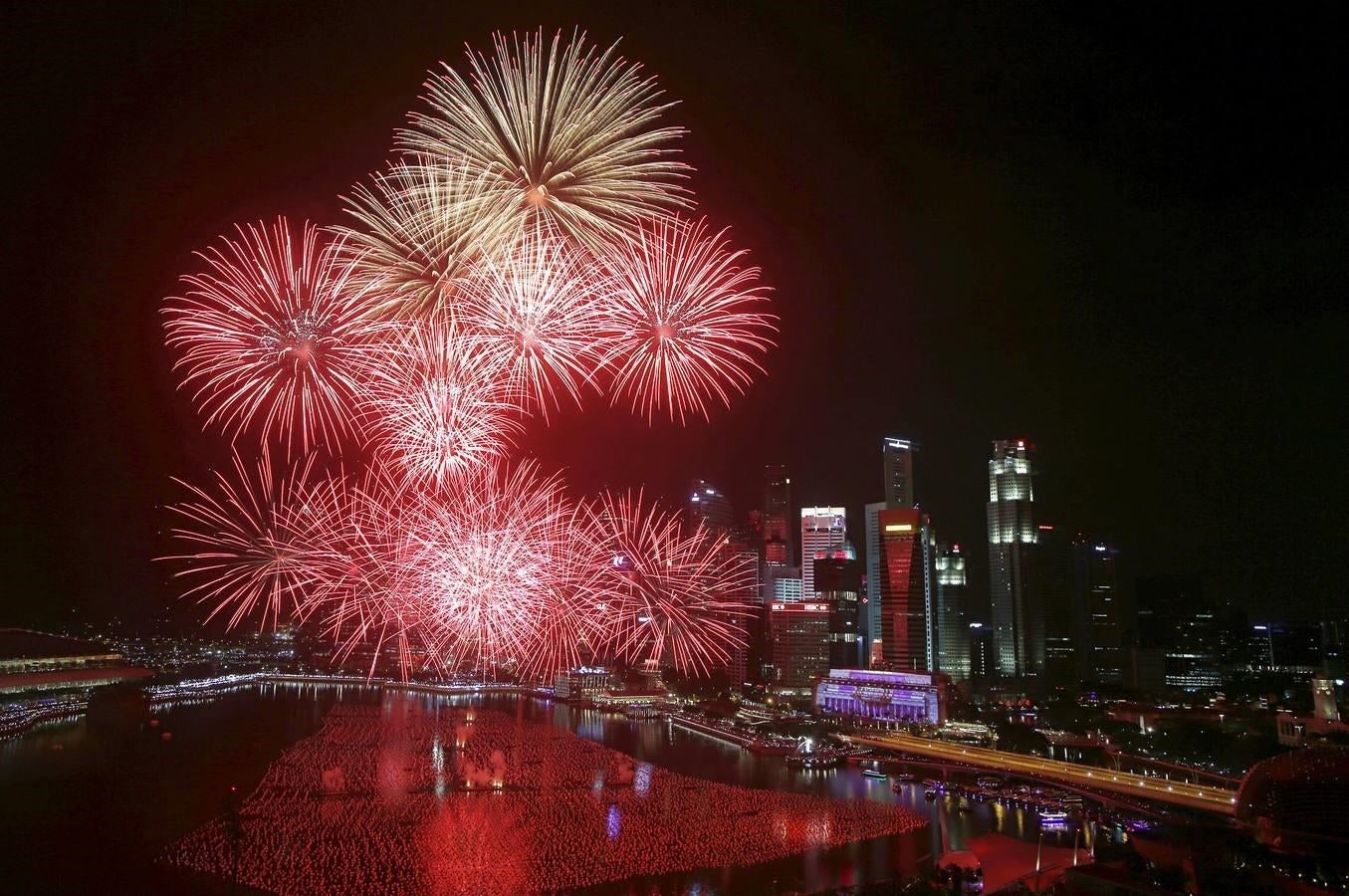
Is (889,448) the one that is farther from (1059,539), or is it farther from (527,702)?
(527,702)

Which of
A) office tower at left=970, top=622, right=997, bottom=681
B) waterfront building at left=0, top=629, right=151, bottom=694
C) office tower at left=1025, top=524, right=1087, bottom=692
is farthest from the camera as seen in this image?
office tower at left=970, top=622, right=997, bottom=681

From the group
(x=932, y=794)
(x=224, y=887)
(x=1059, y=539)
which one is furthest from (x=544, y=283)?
(x=1059, y=539)

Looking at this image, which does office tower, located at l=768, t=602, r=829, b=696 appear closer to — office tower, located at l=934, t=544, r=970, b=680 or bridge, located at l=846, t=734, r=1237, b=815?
office tower, located at l=934, t=544, r=970, b=680

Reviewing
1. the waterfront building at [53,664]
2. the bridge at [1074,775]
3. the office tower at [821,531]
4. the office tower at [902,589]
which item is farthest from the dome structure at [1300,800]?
the office tower at [821,531]

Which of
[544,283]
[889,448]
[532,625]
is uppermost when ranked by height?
[889,448]

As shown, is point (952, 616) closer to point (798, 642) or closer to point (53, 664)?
point (798, 642)

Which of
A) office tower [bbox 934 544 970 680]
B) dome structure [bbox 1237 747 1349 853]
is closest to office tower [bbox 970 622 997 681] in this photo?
office tower [bbox 934 544 970 680]
